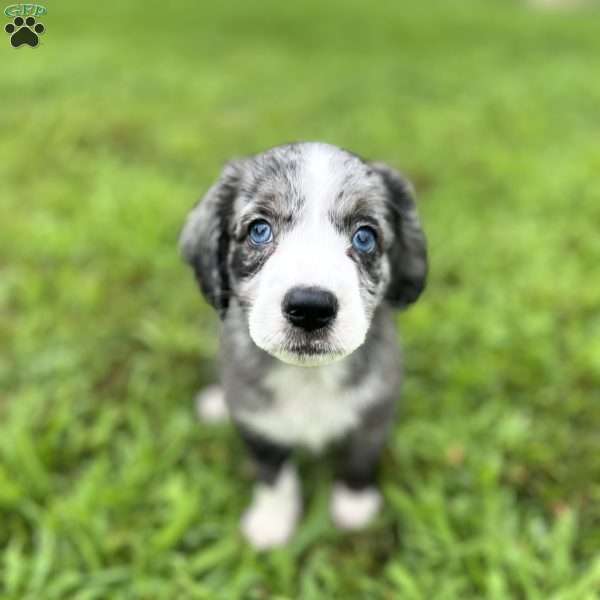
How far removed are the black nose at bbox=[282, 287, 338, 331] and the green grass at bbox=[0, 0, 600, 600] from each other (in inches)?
59.4

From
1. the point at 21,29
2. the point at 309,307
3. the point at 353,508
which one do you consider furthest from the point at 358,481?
the point at 21,29

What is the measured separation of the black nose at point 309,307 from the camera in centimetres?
180

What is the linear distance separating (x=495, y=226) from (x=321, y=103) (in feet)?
12.7

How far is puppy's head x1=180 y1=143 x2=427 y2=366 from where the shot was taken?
1.87m

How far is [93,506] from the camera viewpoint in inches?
114

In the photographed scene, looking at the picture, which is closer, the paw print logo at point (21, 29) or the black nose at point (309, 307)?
the black nose at point (309, 307)

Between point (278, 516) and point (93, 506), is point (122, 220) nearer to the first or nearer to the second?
point (93, 506)

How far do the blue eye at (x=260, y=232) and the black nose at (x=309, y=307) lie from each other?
407mm

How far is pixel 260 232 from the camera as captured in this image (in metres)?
2.20

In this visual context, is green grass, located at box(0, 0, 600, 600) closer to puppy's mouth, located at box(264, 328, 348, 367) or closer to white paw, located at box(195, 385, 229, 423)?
white paw, located at box(195, 385, 229, 423)

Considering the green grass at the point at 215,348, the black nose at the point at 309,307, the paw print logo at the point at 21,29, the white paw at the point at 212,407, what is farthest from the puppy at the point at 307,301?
the paw print logo at the point at 21,29

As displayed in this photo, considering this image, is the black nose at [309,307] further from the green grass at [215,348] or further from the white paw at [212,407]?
the white paw at [212,407]

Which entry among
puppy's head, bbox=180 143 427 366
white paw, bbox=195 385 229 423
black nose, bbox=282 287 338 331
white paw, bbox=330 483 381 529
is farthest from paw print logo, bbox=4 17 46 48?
white paw, bbox=330 483 381 529

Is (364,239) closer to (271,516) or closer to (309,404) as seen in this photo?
(309,404)
